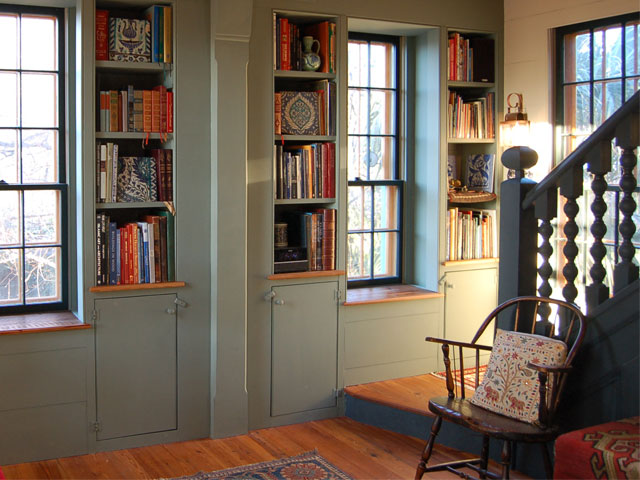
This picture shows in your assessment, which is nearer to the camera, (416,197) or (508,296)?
(508,296)

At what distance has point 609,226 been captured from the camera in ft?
17.3

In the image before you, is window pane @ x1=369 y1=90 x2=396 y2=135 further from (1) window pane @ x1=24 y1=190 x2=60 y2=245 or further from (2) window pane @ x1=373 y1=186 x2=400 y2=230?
(1) window pane @ x1=24 y1=190 x2=60 y2=245

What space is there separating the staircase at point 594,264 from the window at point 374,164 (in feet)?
5.53

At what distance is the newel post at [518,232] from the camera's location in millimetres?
4203

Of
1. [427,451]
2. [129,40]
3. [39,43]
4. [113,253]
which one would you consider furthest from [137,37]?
[427,451]

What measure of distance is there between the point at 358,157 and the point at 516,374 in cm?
244

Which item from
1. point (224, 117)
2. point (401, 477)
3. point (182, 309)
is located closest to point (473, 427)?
point (401, 477)

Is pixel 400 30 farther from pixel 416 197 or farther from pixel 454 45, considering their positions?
pixel 416 197

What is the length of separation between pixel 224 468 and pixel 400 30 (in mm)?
3281

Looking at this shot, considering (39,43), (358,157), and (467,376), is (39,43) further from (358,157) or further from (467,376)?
(467,376)

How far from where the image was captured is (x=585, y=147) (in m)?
3.86

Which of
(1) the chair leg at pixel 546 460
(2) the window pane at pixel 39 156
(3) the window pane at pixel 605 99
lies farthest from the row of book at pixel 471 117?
(2) the window pane at pixel 39 156

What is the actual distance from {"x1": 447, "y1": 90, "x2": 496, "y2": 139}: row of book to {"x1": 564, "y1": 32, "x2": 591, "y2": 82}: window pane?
0.63m

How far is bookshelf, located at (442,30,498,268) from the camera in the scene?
578 cm
